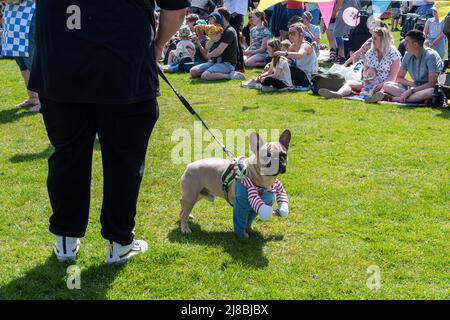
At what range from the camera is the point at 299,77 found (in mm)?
10055

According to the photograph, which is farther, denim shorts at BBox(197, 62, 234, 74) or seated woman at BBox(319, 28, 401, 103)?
denim shorts at BBox(197, 62, 234, 74)

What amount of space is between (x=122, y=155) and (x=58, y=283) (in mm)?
928

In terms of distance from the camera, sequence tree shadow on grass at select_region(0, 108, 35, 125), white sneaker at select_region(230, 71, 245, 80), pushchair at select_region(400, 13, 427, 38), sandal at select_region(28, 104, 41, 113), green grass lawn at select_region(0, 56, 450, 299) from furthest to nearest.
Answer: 1. pushchair at select_region(400, 13, 427, 38)
2. white sneaker at select_region(230, 71, 245, 80)
3. sandal at select_region(28, 104, 41, 113)
4. tree shadow on grass at select_region(0, 108, 35, 125)
5. green grass lawn at select_region(0, 56, 450, 299)

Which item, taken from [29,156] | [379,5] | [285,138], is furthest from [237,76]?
[285,138]

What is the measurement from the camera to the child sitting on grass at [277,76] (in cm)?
981

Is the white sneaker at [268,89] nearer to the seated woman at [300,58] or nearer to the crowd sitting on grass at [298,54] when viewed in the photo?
the crowd sitting on grass at [298,54]

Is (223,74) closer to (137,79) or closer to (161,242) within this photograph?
(161,242)

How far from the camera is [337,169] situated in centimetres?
566

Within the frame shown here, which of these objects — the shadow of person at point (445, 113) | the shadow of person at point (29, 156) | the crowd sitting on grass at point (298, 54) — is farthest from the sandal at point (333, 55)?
the shadow of person at point (29, 156)

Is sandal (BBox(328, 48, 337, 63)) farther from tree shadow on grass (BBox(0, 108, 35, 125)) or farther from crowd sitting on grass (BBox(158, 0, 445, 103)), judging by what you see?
tree shadow on grass (BBox(0, 108, 35, 125))

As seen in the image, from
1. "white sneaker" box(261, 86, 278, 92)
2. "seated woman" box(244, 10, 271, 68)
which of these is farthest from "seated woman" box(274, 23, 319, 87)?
"seated woman" box(244, 10, 271, 68)

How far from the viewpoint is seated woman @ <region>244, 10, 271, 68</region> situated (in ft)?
41.9

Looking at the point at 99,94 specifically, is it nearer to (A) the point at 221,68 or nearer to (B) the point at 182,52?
(A) the point at 221,68

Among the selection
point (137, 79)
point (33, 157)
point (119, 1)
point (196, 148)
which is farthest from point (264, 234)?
point (33, 157)
